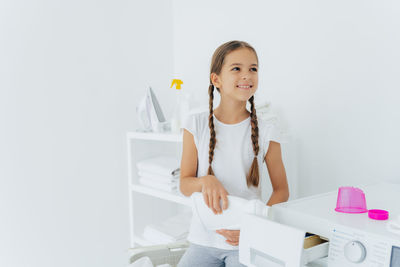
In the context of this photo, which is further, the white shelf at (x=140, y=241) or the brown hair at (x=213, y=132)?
the white shelf at (x=140, y=241)

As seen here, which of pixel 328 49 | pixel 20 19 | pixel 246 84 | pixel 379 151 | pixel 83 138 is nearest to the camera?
pixel 246 84

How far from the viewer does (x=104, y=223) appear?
2041mm

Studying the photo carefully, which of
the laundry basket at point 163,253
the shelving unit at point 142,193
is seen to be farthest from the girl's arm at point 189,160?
the shelving unit at point 142,193

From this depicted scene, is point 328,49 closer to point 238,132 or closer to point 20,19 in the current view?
point 238,132

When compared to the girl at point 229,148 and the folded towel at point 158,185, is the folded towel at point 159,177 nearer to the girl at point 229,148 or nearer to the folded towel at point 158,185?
the folded towel at point 158,185

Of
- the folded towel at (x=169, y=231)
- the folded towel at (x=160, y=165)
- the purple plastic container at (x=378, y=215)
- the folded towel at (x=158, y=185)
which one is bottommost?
the folded towel at (x=169, y=231)

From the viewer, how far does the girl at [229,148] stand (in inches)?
44.2

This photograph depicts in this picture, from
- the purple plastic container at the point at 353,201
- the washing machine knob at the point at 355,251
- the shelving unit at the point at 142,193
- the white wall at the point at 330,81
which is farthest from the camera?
the shelving unit at the point at 142,193

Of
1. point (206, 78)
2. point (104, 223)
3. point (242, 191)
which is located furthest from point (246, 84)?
point (104, 223)

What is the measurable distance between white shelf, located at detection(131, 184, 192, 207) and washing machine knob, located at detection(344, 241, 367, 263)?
3.01 ft

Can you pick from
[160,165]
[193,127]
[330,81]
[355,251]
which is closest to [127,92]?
[160,165]

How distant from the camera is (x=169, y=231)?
180cm

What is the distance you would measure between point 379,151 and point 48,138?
4.69 feet

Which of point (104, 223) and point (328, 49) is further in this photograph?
point (104, 223)
